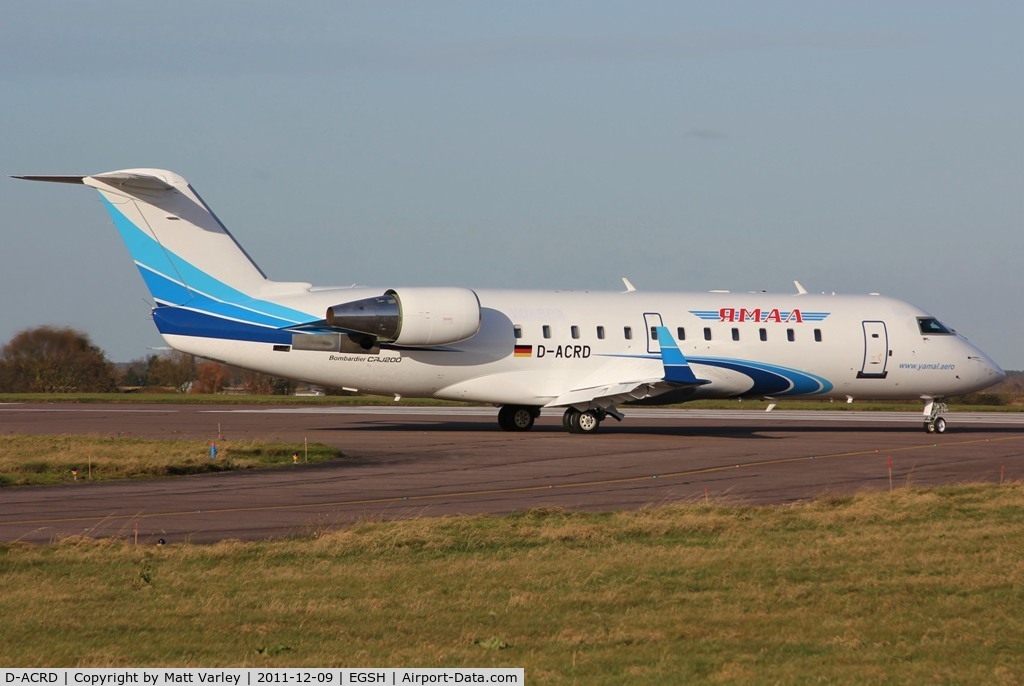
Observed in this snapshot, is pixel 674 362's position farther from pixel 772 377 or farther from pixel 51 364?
pixel 51 364

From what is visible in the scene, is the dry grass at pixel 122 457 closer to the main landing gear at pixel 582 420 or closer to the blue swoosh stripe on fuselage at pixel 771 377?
the main landing gear at pixel 582 420

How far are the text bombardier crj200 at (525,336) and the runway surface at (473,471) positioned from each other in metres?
1.44

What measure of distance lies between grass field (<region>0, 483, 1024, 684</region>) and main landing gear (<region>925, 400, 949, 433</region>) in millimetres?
22211

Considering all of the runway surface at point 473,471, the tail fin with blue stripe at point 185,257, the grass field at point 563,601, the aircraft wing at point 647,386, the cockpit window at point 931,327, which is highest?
the tail fin with blue stripe at point 185,257

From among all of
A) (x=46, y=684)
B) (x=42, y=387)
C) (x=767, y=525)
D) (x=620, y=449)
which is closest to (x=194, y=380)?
(x=42, y=387)

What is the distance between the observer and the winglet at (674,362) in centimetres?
3297

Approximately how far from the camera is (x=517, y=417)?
3541 centimetres

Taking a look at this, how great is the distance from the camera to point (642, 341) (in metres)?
34.4

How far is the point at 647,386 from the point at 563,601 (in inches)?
875

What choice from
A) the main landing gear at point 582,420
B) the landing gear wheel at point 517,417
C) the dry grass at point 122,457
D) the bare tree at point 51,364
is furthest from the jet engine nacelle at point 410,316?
the bare tree at point 51,364

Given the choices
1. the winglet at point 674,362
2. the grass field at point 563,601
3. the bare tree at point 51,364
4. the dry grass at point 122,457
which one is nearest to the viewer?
the grass field at point 563,601

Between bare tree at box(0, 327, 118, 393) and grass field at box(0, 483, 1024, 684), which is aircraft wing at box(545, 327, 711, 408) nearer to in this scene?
grass field at box(0, 483, 1024, 684)

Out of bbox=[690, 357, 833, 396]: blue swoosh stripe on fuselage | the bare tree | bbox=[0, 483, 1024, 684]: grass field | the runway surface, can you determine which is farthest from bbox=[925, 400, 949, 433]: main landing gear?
the bare tree

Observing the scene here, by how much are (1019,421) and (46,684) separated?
43862 mm
